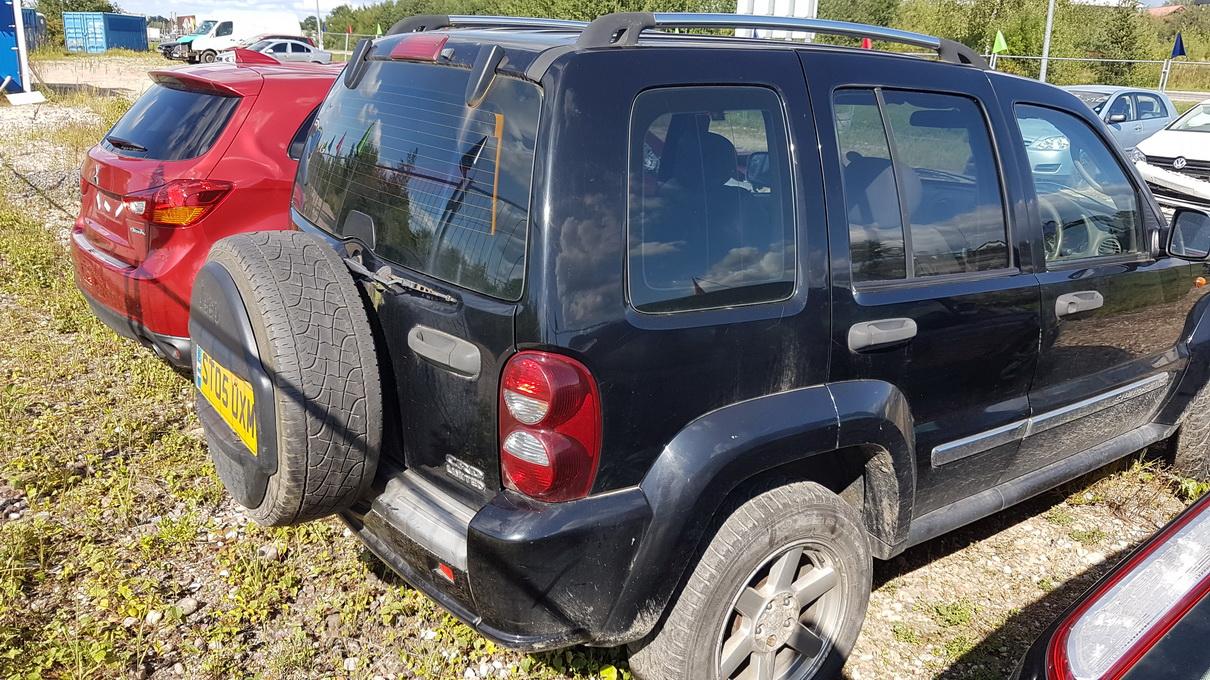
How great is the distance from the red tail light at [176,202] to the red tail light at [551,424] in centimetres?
277

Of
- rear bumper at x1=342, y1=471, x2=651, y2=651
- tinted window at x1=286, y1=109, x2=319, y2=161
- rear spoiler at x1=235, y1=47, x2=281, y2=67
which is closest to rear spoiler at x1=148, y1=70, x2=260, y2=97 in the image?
tinted window at x1=286, y1=109, x2=319, y2=161

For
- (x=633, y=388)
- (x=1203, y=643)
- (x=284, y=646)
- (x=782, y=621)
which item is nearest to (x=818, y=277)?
(x=633, y=388)

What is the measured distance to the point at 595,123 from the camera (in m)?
2.16

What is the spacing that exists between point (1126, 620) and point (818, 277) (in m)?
1.19

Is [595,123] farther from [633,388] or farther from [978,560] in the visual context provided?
[978,560]

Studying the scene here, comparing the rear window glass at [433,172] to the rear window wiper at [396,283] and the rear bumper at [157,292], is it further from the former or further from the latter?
the rear bumper at [157,292]

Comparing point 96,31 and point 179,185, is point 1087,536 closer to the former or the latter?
point 179,185

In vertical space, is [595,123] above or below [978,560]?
above

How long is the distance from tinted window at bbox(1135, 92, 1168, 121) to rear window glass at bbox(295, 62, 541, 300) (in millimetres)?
15696

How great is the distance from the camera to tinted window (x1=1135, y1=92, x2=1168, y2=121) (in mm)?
14725

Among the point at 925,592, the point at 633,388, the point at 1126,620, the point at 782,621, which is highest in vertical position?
the point at 633,388

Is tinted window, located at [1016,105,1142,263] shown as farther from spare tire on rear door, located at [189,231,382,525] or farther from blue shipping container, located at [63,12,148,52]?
blue shipping container, located at [63,12,148,52]

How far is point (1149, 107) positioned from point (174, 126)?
1591 centimetres

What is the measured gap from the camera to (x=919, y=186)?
2869mm
